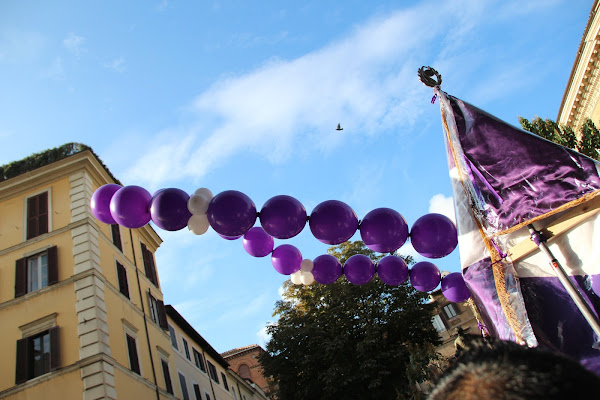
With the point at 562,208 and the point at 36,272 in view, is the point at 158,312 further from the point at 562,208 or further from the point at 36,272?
the point at 562,208

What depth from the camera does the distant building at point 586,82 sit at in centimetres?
2211

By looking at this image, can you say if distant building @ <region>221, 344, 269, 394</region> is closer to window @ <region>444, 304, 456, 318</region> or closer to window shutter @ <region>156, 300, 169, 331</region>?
window @ <region>444, 304, 456, 318</region>

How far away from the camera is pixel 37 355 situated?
13.7 meters

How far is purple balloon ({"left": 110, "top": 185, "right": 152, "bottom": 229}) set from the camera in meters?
5.38

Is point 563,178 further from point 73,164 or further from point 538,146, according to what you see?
point 73,164

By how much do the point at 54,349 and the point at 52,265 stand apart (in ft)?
10.1

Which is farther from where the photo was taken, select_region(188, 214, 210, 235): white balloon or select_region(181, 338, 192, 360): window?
select_region(181, 338, 192, 360): window

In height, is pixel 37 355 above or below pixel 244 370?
below

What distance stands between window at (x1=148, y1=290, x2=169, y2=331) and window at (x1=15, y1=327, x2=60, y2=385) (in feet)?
18.0

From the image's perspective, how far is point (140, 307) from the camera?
18109 mm

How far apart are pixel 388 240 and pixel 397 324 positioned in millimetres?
15168

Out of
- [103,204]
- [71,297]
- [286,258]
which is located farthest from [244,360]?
[103,204]

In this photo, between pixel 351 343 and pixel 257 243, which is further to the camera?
pixel 351 343

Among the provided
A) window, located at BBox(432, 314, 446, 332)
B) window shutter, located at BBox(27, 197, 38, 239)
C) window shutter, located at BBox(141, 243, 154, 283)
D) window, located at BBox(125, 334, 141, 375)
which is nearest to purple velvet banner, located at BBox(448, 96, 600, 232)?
window, located at BBox(125, 334, 141, 375)
